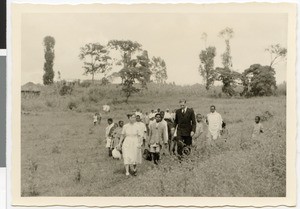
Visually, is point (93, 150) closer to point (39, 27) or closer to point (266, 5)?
point (39, 27)

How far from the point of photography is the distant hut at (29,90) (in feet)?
23.4

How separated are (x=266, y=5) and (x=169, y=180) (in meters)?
2.07

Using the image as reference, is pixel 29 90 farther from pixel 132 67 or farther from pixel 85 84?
pixel 132 67

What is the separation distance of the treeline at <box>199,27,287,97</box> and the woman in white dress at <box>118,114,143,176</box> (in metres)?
0.87

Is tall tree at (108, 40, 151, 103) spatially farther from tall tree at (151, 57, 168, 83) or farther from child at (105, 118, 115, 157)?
child at (105, 118, 115, 157)

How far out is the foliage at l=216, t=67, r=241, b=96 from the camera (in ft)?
23.5

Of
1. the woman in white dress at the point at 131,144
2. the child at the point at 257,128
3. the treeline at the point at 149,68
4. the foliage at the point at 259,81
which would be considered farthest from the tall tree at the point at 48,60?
the child at the point at 257,128

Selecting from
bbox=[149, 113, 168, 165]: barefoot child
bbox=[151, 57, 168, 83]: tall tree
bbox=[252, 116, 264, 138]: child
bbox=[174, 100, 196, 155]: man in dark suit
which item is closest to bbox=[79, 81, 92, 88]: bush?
bbox=[151, 57, 168, 83]: tall tree

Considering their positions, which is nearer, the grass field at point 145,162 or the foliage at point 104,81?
the grass field at point 145,162

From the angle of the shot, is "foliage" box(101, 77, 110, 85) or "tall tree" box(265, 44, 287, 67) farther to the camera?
"foliage" box(101, 77, 110, 85)

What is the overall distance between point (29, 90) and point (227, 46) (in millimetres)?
2120

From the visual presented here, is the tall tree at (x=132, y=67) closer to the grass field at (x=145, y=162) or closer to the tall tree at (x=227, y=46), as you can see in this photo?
the grass field at (x=145, y=162)

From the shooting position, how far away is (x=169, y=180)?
7.06 m

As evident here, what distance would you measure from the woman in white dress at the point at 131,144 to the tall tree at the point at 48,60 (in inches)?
36.7
